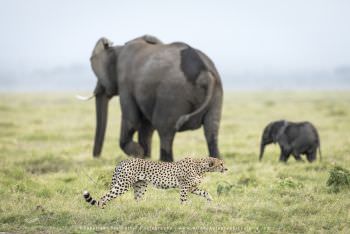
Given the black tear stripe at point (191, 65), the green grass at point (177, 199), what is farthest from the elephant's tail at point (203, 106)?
the green grass at point (177, 199)

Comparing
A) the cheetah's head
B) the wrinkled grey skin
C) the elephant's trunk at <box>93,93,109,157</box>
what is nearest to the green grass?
the cheetah's head

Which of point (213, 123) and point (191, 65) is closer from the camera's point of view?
point (191, 65)

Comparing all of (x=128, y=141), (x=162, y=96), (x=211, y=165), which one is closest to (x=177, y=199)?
(x=211, y=165)

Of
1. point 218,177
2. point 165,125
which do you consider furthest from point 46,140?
point 218,177

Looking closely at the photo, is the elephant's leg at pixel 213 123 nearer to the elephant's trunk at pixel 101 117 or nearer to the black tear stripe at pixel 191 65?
the black tear stripe at pixel 191 65

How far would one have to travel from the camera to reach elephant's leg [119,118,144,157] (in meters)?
16.2

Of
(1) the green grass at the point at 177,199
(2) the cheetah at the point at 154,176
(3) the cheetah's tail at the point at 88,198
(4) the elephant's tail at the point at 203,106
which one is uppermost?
(4) the elephant's tail at the point at 203,106

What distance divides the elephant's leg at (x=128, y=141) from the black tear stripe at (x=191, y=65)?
2160mm

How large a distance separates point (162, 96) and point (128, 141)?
178cm

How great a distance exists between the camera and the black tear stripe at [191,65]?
1493cm

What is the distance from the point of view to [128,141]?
16.5 meters

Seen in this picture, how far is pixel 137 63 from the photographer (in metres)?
16.3

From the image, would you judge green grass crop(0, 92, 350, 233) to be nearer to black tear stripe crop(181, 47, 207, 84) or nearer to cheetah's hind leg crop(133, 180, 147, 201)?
cheetah's hind leg crop(133, 180, 147, 201)

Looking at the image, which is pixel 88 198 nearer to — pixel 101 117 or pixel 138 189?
pixel 138 189
